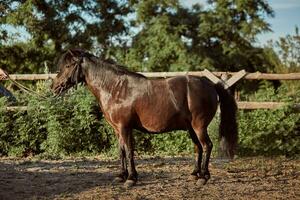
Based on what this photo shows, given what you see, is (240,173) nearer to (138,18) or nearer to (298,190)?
(298,190)

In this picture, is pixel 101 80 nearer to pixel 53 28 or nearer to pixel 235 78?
pixel 235 78

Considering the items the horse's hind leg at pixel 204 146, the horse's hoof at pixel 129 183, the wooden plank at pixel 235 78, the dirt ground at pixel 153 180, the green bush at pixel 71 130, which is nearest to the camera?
the dirt ground at pixel 153 180

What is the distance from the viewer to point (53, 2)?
22.8 m

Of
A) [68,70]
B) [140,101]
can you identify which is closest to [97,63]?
[68,70]

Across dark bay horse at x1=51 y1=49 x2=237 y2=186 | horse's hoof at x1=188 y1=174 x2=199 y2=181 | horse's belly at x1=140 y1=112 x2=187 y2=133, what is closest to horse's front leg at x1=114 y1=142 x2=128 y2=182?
dark bay horse at x1=51 y1=49 x2=237 y2=186

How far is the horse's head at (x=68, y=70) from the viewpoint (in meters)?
7.08

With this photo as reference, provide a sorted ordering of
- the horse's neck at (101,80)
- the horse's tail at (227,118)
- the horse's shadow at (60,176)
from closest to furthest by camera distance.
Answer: the horse's shadow at (60,176) → the horse's neck at (101,80) → the horse's tail at (227,118)

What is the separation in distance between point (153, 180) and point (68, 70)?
1.97 m

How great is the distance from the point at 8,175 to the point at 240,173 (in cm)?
352

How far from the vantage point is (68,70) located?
23.2ft

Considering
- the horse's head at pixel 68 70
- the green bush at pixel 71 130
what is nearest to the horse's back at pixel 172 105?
the horse's head at pixel 68 70

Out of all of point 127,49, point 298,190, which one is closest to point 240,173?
point 298,190

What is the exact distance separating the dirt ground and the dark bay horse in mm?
349

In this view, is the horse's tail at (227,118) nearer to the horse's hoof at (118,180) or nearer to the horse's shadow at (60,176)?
the horse's shadow at (60,176)
